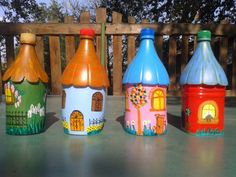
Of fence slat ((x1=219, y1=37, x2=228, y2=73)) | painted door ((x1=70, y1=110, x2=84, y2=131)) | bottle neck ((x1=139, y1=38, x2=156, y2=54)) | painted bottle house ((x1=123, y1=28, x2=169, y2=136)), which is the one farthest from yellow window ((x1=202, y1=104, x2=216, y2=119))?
fence slat ((x1=219, y1=37, x2=228, y2=73))

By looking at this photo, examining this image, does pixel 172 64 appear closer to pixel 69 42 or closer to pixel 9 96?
pixel 69 42

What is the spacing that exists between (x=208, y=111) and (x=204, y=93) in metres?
0.08

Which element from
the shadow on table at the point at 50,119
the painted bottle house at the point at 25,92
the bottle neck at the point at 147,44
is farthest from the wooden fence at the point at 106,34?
the painted bottle house at the point at 25,92

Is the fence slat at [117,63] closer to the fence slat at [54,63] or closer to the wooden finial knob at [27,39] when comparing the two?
the fence slat at [54,63]

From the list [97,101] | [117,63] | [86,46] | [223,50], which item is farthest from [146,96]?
[223,50]

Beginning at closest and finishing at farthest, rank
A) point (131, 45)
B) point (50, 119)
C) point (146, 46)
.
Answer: point (146, 46)
point (50, 119)
point (131, 45)

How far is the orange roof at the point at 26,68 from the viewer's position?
3.84ft

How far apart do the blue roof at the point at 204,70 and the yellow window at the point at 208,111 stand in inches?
3.7

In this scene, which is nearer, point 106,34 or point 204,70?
point 204,70

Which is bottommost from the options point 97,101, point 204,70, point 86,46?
point 97,101

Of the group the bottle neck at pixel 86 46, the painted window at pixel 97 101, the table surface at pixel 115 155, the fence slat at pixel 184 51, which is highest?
the fence slat at pixel 184 51

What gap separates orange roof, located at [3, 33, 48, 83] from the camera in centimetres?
117

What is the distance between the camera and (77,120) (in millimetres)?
1215

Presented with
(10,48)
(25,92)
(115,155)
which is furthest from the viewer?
(10,48)
